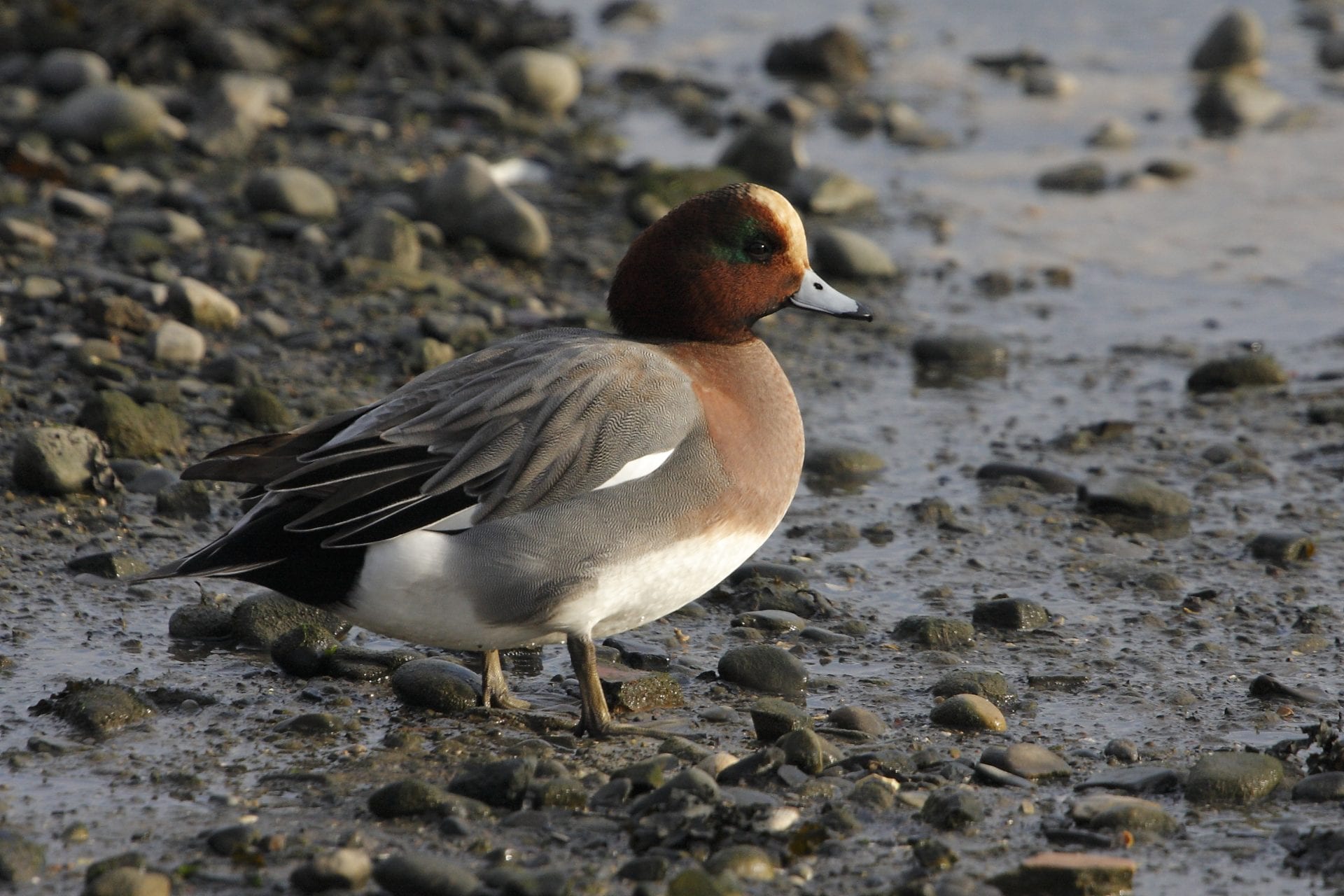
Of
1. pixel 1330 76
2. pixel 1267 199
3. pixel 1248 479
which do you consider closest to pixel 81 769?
pixel 1248 479

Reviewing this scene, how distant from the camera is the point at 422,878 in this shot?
3.42 metres

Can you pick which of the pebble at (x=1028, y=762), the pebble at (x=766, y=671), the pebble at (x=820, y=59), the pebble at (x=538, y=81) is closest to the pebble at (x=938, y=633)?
the pebble at (x=766, y=671)

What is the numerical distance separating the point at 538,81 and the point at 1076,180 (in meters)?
3.41

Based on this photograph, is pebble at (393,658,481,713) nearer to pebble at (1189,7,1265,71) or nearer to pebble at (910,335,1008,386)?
pebble at (910,335,1008,386)

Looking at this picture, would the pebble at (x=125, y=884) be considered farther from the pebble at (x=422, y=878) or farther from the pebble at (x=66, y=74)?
the pebble at (x=66, y=74)

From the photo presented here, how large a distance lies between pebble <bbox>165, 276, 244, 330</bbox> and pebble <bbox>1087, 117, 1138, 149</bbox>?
629 centimetres

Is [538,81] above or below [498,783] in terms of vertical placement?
above

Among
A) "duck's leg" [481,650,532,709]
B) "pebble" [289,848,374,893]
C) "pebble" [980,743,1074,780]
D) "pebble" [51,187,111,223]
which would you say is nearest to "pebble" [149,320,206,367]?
"pebble" [51,187,111,223]

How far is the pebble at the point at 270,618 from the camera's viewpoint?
484 cm

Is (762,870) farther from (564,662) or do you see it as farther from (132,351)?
(132,351)

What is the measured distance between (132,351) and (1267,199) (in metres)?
6.76

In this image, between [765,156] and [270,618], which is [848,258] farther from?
[270,618]

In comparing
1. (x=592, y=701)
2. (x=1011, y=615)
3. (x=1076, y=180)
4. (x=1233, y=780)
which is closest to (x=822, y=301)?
(x=1011, y=615)

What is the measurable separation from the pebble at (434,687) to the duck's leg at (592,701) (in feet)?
1.10
